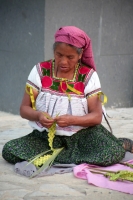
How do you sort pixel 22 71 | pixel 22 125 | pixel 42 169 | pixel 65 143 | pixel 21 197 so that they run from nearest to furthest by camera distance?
pixel 21 197 < pixel 42 169 < pixel 65 143 < pixel 22 125 < pixel 22 71

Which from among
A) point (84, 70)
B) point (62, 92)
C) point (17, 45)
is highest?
point (17, 45)

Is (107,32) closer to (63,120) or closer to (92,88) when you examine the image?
(92,88)

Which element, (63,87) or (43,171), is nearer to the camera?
(43,171)

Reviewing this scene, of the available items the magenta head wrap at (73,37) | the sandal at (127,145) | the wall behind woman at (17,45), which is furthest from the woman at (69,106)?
the wall behind woman at (17,45)

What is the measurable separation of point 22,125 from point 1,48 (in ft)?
4.07

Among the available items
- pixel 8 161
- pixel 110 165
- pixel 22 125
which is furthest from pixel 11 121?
pixel 110 165

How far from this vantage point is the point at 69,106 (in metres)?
4.59

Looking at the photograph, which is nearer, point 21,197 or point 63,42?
point 21,197

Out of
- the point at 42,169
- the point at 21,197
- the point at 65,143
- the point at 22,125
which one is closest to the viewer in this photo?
the point at 21,197

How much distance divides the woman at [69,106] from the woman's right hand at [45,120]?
1 centimetres

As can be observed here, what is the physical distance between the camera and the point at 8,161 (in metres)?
4.74

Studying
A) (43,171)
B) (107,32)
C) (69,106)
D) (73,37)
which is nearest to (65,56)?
(73,37)

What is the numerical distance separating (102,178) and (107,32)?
3.34m

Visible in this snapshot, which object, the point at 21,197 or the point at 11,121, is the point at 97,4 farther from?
A: the point at 21,197
